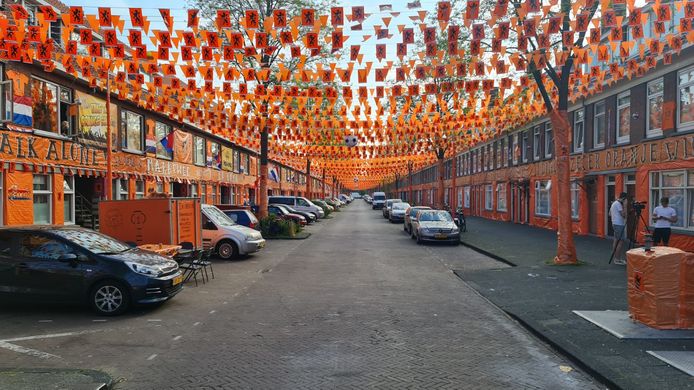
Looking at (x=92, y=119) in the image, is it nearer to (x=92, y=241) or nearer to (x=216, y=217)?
(x=216, y=217)

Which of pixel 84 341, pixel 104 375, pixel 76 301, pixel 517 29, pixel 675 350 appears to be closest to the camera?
pixel 104 375

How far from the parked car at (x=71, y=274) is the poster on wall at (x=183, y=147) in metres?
18.7

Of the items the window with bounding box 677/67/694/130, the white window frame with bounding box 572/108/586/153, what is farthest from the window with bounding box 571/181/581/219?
the window with bounding box 677/67/694/130

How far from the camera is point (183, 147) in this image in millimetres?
28172

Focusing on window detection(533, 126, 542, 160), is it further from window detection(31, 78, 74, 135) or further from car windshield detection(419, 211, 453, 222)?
window detection(31, 78, 74, 135)

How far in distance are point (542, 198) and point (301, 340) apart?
24.8 m

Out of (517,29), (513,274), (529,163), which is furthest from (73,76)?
(529,163)

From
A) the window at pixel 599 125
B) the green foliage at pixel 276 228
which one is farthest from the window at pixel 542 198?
the green foliage at pixel 276 228

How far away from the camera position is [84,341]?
22.8 feet

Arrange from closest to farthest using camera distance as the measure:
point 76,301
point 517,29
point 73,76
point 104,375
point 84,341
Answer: point 104,375, point 84,341, point 76,301, point 517,29, point 73,76

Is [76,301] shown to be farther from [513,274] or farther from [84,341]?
[513,274]

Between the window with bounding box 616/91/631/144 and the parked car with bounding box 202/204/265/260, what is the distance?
1503 cm

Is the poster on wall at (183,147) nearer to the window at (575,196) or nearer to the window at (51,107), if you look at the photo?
the window at (51,107)

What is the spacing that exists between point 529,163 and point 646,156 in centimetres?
1247
